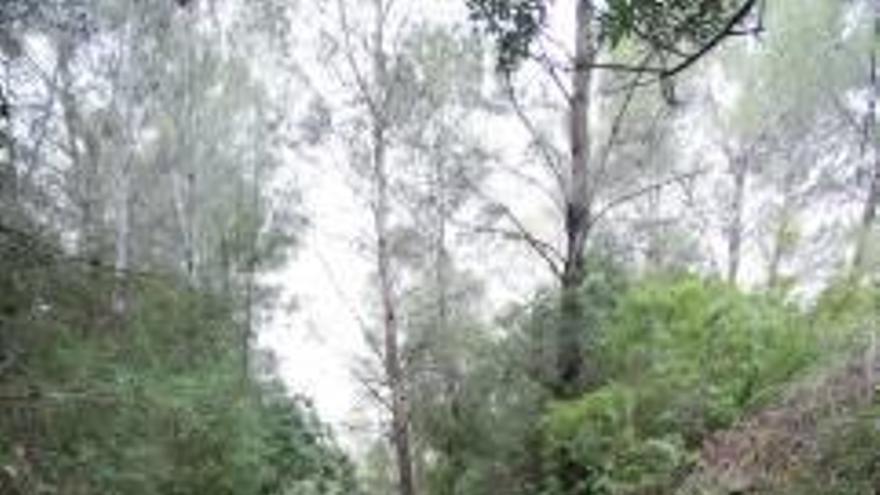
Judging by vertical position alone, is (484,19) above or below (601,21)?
above

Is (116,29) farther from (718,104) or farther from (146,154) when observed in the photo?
(718,104)

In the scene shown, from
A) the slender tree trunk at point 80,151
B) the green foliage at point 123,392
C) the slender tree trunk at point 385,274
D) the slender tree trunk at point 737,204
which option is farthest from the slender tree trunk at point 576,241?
the slender tree trunk at point 737,204

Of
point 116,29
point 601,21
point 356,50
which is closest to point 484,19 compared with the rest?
point 601,21

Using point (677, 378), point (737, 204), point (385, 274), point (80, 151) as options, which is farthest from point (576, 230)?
point (737, 204)

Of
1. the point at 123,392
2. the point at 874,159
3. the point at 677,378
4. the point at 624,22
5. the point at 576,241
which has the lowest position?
the point at 123,392

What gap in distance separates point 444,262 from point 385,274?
628 cm

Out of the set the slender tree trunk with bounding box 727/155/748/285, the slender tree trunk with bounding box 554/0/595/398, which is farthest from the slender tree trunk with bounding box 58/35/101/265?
the slender tree trunk with bounding box 727/155/748/285

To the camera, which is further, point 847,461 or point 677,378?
point 677,378

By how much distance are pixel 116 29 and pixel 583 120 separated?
34.0 feet

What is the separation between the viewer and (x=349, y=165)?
20.4 m

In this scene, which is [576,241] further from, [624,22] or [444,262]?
[444,262]

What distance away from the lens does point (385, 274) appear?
18.6m

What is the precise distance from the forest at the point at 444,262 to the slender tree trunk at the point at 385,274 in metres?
0.07

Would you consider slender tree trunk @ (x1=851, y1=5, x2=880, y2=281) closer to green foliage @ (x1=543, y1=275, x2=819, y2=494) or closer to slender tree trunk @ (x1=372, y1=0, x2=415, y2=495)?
slender tree trunk @ (x1=372, y1=0, x2=415, y2=495)
